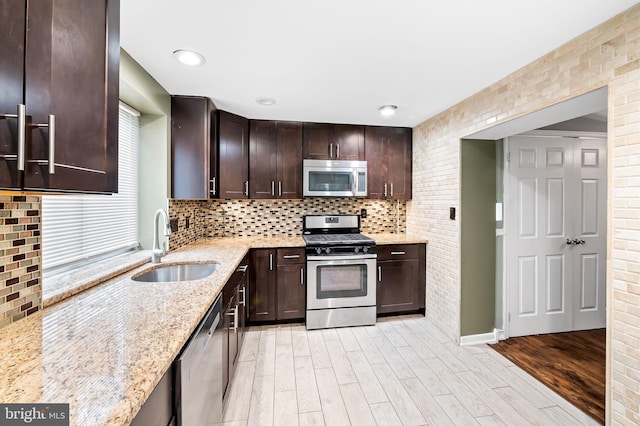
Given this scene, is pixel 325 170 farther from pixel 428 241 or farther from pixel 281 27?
pixel 281 27

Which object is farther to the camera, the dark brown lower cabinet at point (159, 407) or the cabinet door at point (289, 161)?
the cabinet door at point (289, 161)

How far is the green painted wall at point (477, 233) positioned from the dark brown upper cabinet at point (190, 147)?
242cm

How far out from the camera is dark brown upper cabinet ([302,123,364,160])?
342 centimetres

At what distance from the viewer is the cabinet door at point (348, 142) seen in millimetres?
3467

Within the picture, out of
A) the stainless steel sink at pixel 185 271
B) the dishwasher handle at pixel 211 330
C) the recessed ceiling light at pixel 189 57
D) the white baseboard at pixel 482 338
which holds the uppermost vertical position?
A: the recessed ceiling light at pixel 189 57

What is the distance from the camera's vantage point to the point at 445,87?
Answer: 2.36 meters

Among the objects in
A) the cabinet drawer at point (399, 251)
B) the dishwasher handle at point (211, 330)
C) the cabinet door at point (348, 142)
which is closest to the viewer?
the dishwasher handle at point (211, 330)

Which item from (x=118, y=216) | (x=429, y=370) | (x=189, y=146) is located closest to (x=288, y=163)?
(x=189, y=146)

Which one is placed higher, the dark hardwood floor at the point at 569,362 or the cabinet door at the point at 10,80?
the cabinet door at the point at 10,80

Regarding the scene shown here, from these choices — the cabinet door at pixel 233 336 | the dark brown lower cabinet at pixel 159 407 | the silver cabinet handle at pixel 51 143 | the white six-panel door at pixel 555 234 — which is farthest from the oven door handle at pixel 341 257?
the silver cabinet handle at pixel 51 143

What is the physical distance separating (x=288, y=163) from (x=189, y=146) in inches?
44.0

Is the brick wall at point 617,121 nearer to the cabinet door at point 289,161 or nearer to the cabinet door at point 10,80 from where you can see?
the cabinet door at point 289,161

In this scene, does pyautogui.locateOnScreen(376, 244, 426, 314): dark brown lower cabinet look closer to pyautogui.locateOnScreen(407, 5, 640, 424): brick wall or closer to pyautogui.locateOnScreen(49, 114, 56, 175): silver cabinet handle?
pyautogui.locateOnScreen(407, 5, 640, 424): brick wall

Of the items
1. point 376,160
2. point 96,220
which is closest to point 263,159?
point 376,160
